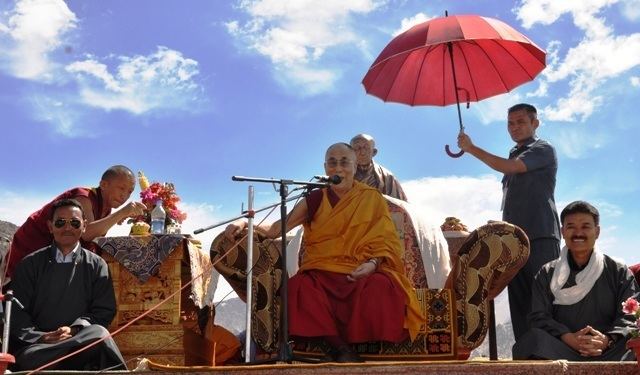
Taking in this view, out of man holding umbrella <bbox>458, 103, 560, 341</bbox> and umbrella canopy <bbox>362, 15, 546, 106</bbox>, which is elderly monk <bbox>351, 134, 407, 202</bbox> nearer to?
umbrella canopy <bbox>362, 15, 546, 106</bbox>

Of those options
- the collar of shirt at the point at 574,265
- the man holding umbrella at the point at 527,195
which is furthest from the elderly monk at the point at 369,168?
the collar of shirt at the point at 574,265

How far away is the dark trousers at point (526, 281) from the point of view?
18.9ft

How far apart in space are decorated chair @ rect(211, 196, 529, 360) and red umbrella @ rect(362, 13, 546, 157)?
101 cm

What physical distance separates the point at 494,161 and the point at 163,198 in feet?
8.24

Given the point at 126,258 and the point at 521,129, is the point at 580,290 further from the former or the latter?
the point at 126,258

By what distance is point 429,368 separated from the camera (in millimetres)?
3846

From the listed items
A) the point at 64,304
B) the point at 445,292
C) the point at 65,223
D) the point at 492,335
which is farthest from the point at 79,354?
the point at 492,335

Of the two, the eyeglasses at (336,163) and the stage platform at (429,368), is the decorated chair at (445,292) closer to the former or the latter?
the eyeglasses at (336,163)

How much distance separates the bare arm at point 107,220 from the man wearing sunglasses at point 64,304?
64 centimetres

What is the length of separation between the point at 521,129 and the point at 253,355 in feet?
8.82

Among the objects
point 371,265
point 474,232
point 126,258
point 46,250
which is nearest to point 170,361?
point 126,258

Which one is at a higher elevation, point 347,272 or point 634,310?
point 347,272

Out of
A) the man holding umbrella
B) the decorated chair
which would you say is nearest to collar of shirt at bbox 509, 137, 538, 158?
the man holding umbrella

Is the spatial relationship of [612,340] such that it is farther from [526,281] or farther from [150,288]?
[150,288]
